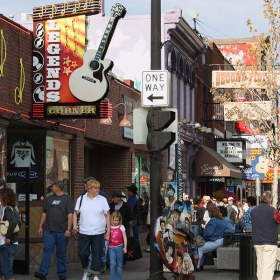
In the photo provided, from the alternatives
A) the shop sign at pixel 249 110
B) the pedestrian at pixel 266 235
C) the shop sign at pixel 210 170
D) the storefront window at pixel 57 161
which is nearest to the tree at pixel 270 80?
the shop sign at pixel 249 110

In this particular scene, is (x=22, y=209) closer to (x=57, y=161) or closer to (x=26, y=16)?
(x=57, y=161)

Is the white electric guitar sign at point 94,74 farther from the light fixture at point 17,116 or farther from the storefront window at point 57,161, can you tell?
the storefront window at point 57,161

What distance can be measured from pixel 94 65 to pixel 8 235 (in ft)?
16.2

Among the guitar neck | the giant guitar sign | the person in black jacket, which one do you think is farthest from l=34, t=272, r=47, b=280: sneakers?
the guitar neck

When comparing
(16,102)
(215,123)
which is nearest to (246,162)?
(215,123)

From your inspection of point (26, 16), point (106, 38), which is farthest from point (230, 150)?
point (106, 38)

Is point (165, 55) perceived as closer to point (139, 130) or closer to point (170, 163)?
point (170, 163)

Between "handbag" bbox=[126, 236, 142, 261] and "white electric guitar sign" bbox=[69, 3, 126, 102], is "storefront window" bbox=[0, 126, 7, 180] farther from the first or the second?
"handbag" bbox=[126, 236, 142, 261]

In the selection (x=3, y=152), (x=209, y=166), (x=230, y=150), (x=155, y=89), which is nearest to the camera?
(x=155, y=89)

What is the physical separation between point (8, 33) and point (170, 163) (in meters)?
15.0

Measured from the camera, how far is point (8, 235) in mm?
11000

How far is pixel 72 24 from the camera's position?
49.2 ft

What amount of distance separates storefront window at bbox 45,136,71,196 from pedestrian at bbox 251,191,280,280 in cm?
571

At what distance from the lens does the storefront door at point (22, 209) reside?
1415 cm
